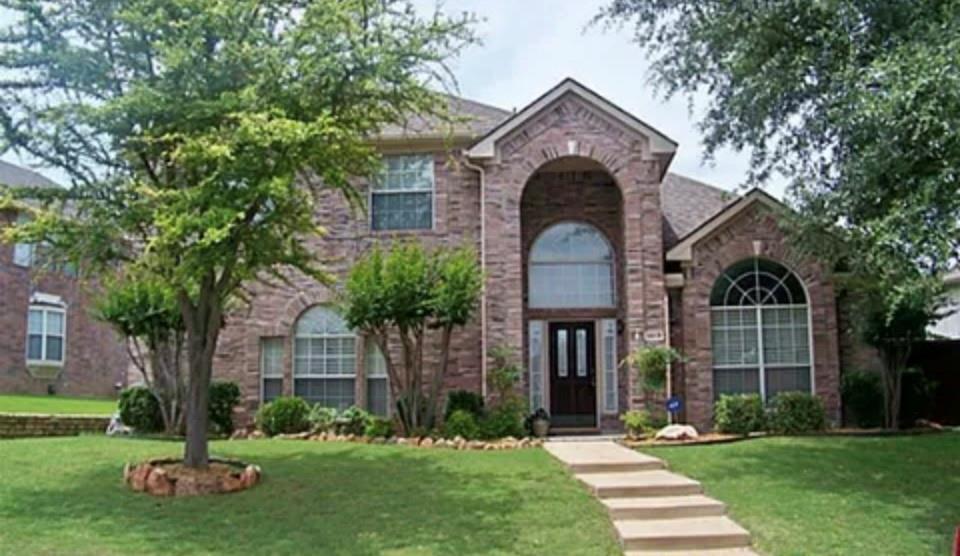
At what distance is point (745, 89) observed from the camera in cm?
1153

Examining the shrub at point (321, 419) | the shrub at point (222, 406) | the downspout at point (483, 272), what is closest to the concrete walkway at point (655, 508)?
the downspout at point (483, 272)

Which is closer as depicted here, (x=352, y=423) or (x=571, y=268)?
(x=352, y=423)

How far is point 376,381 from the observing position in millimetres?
17766

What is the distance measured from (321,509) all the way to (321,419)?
6807 mm

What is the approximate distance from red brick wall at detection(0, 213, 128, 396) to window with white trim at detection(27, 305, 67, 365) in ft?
0.76

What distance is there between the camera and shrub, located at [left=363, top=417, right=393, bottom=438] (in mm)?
15898

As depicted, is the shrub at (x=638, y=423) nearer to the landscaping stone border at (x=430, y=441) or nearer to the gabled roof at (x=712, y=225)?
the landscaping stone border at (x=430, y=441)

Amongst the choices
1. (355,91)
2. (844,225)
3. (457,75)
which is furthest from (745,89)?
(355,91)

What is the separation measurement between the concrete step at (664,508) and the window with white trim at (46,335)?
23949 mm

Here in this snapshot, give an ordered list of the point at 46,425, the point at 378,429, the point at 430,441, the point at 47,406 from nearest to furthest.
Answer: the point at 430,441, the point at 378,429, the point at 46,425, the point at 47,406

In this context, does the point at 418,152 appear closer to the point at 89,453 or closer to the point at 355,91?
the point at 355,91

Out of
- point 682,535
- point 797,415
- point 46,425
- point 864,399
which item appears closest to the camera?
point 682,535

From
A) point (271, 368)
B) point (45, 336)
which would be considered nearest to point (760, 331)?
point (271, 368)

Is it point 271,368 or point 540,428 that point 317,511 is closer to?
point 540,428
